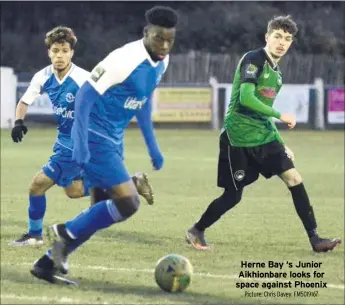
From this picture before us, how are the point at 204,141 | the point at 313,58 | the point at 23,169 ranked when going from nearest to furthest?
the point at 23,169, the point at 204,141, the point at 313,58

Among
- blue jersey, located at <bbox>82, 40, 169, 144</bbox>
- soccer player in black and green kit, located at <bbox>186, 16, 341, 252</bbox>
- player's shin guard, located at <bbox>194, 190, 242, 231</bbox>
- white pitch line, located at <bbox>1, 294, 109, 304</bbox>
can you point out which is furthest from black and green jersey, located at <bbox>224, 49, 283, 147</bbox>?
white pitch line, located at <bbox>1, 294, 109, 304</bbox>

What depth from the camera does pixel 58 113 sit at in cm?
976

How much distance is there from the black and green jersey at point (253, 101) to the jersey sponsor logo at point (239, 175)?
25 centimetres

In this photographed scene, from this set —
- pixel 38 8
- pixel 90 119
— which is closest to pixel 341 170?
pixel 90 119

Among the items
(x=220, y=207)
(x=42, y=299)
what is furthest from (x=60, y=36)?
(x=42, y=299)

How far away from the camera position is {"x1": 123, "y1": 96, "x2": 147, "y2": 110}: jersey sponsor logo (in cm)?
768

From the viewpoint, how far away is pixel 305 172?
1981cm

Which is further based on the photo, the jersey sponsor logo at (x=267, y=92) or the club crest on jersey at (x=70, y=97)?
the jersey sponsor logo at (x=267, y=92)

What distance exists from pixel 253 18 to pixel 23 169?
23.1 metres

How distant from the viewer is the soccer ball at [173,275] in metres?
7.91

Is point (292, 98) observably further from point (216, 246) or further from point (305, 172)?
A: point (216, 246)

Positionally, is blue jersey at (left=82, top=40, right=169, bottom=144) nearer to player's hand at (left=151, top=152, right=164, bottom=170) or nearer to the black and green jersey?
player's hand at (left=151, top=152, right=164, bottom=170)

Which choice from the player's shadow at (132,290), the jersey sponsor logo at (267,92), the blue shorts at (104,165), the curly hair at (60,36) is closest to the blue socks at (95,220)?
the blue shorts at (104,165)

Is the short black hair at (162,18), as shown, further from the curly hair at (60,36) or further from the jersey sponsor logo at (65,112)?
the jersey sponsor logo at (65,112)
